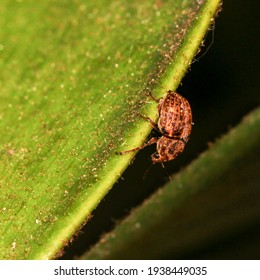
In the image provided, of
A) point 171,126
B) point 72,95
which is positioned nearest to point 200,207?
point 171,126

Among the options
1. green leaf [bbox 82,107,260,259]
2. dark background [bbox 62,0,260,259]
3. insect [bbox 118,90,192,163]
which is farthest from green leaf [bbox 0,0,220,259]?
green leaf [bbox 82,107,260,259]

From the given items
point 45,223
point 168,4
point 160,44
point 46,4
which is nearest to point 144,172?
point 45,223

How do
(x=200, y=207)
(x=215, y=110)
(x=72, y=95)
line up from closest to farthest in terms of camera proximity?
(x=72, y=95)
(x=215, y=110)
(x=200, y=207)

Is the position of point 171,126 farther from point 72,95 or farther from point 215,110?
point 72,95

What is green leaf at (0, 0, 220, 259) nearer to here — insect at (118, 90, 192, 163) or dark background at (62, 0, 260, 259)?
insect at (118, 90, 192, 163)

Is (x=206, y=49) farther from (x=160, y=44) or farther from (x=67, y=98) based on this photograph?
(x=67, y=98)

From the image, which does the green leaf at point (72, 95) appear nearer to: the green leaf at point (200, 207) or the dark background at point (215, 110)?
the dark background at point (215, 110)

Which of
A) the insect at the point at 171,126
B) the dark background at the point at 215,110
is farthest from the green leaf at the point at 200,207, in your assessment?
the insect at the point at 171,126
